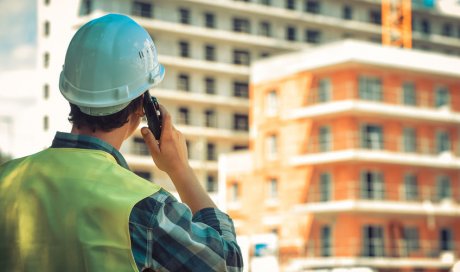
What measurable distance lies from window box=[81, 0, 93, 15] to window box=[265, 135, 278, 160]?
1846 centimetres

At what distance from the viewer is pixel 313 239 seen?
4656 centimetres

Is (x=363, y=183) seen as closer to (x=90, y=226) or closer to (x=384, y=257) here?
(x=384, y=257)

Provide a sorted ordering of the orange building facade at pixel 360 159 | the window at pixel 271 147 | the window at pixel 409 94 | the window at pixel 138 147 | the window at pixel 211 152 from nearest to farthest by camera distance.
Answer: the orange building facade at pixel 360 159
the window at pixel 409 94
the window at pixel 271 147
the window at pixel 138 147
the window at pixel 211 152

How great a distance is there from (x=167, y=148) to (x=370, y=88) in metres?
45.9

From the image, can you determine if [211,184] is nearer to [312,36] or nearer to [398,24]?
[312,36]

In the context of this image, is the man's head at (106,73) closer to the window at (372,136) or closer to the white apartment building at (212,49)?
the window at (372,136)

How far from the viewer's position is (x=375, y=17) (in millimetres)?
69125

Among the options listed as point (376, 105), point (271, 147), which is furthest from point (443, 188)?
point (271, 147)

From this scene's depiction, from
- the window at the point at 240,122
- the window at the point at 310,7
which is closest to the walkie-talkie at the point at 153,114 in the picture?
the window at the point at 240,122

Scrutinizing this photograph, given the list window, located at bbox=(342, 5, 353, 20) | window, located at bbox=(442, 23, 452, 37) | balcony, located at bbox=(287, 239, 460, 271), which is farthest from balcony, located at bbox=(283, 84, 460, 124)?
window, located at bbox=(442, 23, 452, 37)

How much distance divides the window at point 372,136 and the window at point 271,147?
5.66 m

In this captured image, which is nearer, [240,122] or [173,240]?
[173,240]

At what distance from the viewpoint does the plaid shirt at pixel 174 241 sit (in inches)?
61.7

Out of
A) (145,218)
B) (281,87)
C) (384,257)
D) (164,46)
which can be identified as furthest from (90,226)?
(164,46)
